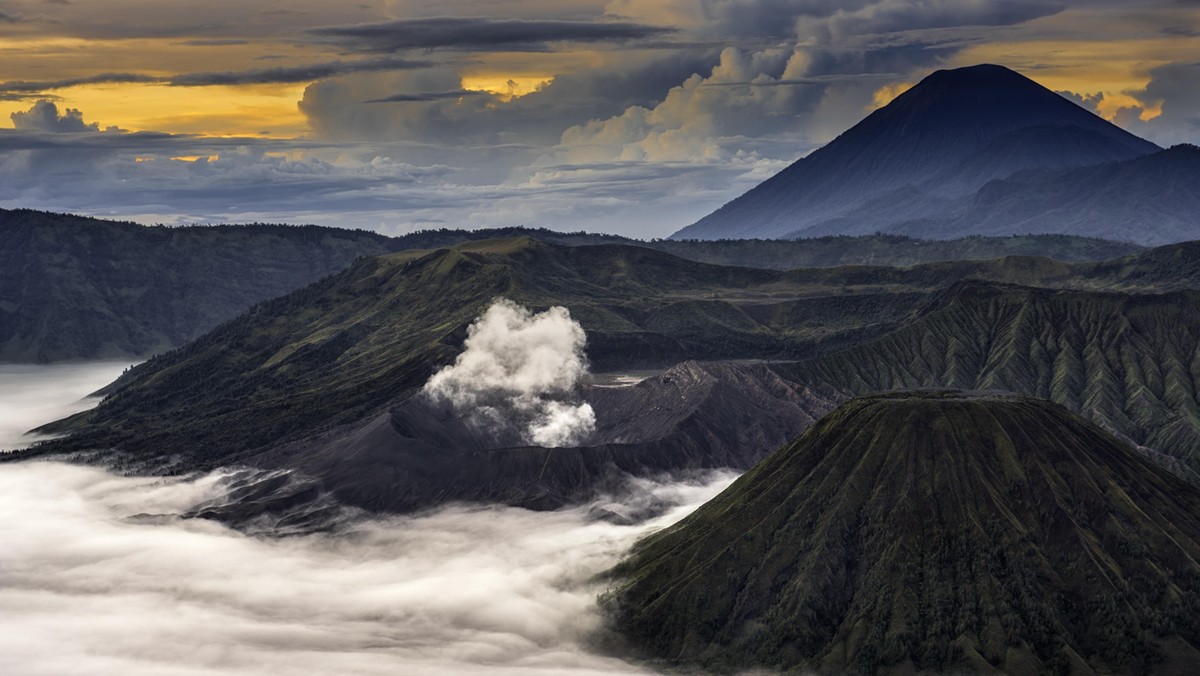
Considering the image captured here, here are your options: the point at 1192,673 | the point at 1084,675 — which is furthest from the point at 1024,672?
the point at 1192,673

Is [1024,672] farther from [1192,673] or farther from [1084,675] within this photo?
[1192,673]
